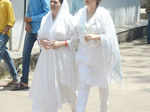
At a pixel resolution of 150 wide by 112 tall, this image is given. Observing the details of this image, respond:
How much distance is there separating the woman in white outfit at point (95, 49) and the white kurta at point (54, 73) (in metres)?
0.14

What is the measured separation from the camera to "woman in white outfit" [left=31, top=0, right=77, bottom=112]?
5043 mm

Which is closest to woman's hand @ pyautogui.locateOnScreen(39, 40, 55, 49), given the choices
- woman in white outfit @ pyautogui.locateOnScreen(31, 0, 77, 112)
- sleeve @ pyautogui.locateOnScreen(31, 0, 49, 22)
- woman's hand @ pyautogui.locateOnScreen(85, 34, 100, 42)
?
woman in white outfit @ pyautogui.locateOnScreen(31, 0, 77, 112)

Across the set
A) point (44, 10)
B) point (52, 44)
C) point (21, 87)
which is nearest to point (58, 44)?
point (52, 44)

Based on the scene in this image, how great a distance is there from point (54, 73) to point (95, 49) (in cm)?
55

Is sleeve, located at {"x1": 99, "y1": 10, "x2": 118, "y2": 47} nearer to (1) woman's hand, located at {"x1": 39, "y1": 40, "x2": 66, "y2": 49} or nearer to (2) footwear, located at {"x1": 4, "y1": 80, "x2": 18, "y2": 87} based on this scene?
(1) woman's hand, located at {"x1": 39, "y1": 40, "x2": 66, "y2": 49}

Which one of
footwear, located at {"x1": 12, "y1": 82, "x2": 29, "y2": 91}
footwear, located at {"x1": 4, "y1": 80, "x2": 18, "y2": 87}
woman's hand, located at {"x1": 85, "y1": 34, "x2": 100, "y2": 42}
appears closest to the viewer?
woman's hand, located at {"x1": 85, "y1": 34, "x2": 100, "y2": 42}

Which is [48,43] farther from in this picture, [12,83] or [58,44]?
[12,83]

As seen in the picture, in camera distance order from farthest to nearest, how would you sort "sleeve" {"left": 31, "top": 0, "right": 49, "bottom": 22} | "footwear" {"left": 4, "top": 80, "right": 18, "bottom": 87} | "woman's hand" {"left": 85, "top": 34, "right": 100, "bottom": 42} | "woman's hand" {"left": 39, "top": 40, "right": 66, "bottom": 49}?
"footwear" {"left": 4, "top": 80, "right": 18, "bottom": 87}, "sleeve" {"left": 31, "top": 0, "right": 49, "bottom": 22}, "woman's hand" {"left": 39, "top": 40, "right": 66, "bottom": 49}, "woman's hand" {"left": 85, "top": 34, "right": 100, "bottom": 42}

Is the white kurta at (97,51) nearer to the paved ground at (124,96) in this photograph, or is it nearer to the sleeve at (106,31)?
the sleeve at (106,31)

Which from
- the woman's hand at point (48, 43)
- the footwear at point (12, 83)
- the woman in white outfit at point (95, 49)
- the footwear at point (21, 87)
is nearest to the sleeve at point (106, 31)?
the woman in white outfit at point (95, 49)

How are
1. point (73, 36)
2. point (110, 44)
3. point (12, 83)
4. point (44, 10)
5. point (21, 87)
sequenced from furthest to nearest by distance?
point (12, 83), point (21, 87), point (44, 10), point (73, 36), point (110, 44)

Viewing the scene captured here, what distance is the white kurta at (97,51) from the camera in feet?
16.1

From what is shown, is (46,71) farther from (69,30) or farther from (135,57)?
(135,57)

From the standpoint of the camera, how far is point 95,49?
4.99 m
